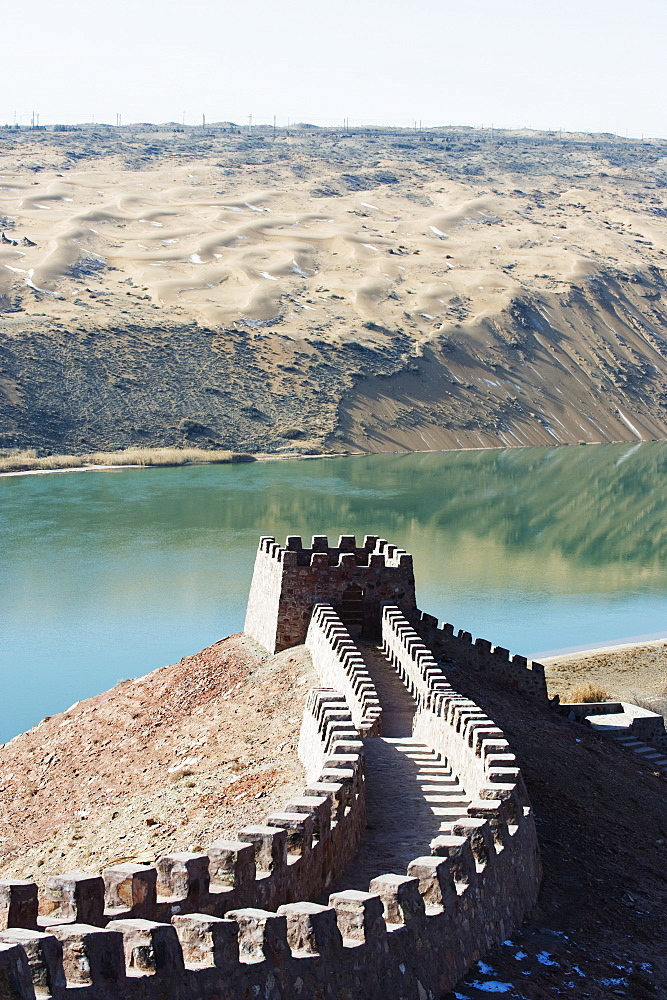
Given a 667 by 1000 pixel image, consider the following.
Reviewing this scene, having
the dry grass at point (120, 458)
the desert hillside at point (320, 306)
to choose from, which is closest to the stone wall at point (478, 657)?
the dry grass at point (120, 458)

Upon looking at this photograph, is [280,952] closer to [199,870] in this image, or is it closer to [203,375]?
[199,870]

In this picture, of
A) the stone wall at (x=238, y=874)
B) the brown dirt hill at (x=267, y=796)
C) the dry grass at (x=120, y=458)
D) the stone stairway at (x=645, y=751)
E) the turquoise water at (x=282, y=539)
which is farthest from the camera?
the dry grass at (x=120, y=458)

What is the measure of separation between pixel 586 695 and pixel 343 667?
12686mm

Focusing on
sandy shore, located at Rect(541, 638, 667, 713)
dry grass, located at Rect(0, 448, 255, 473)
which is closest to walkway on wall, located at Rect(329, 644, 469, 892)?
sandy shore, located at Rect(541, 638, 667, 713)

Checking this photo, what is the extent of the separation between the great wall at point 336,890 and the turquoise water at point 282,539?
15.0 m

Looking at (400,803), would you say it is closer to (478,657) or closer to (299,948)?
(299,948)

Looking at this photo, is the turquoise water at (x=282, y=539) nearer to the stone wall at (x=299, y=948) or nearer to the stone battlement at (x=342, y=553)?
the stone battlement at (x=342, y=553)

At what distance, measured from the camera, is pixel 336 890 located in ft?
30.1

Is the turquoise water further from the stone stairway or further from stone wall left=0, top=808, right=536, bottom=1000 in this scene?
stone wall left=0, top=808, right=536, bottom=1000

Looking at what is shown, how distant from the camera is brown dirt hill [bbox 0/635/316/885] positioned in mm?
13750

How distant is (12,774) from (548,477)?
5763cm

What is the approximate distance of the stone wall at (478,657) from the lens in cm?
2234

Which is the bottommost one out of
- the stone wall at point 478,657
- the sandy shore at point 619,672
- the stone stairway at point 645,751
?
the sandy shore at point 619,672

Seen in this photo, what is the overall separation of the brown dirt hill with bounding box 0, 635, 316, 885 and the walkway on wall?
0.93 m
